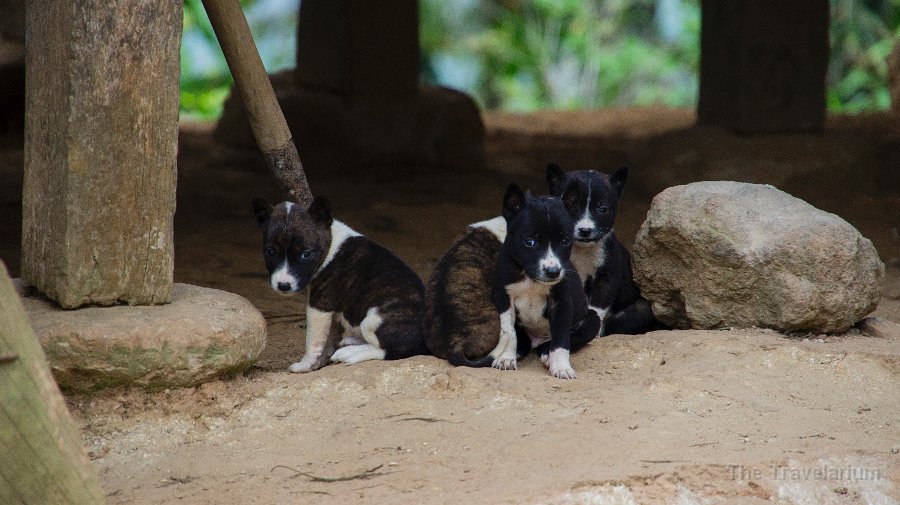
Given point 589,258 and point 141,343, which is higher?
point 589,258

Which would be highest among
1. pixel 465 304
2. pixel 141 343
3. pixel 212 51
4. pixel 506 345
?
pixel 212 51

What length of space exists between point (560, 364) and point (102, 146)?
2.70 metres

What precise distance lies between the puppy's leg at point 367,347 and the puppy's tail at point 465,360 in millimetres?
516

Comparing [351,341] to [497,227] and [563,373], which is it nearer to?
[497,227]

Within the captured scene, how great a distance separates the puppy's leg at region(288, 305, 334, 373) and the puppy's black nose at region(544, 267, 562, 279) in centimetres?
157

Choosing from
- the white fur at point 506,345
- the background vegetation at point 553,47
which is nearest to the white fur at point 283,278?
the white fur at point 506,345

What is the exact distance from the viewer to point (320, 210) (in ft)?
20.4

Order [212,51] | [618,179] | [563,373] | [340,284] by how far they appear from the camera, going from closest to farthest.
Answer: [563,373] < [340,284] < [618,179] < [212,51]

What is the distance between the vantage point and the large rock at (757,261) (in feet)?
19.6

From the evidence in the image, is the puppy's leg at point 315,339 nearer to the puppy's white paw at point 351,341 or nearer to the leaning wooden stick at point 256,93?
the puppy's white paw at point 351,341

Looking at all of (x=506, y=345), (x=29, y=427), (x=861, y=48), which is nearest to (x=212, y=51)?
(x=861, y=48)

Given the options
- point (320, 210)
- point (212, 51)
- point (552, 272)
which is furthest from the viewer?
point (212, 51)

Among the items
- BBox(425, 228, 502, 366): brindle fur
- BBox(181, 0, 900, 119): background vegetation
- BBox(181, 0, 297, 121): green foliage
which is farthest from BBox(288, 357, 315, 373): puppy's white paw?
BBox(181, 0, 900, 119): background vegetation

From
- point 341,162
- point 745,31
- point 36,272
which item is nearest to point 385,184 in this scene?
point 341,162
